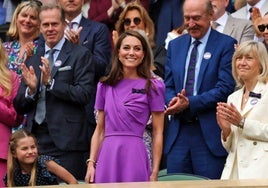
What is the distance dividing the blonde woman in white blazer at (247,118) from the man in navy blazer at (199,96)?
323 millimetres

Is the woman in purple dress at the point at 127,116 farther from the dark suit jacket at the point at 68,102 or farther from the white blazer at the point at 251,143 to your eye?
the dark suit jacket at the point at 68,102

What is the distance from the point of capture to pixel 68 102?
989 cm

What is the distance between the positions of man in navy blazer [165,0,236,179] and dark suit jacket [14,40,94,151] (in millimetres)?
868

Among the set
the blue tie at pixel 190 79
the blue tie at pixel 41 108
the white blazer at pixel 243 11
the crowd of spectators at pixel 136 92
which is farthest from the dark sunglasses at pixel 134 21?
the white blazer at pixel 243 11

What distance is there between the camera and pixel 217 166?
30.5ft

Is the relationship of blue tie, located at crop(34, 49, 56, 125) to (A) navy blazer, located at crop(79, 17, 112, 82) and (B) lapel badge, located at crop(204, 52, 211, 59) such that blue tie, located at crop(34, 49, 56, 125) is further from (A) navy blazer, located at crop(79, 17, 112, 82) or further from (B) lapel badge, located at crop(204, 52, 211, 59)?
(B) lapel badge, located at crop(204, 52, 211, 59)

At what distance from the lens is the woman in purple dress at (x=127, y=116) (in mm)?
8562

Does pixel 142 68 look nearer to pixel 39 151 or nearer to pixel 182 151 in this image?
pixel 182 151

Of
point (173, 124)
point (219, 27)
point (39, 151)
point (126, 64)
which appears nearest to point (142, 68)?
point (126, 64)

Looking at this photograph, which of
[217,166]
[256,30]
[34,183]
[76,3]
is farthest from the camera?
[76,3]

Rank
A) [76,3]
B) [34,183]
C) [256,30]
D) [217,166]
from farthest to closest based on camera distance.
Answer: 1. [76,3]
2. [256,30]
3. [217,166]
4. [34,183]

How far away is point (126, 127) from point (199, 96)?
1020mm

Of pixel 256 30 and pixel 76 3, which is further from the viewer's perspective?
pixel 76 3

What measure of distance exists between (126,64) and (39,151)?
160 centimetres
